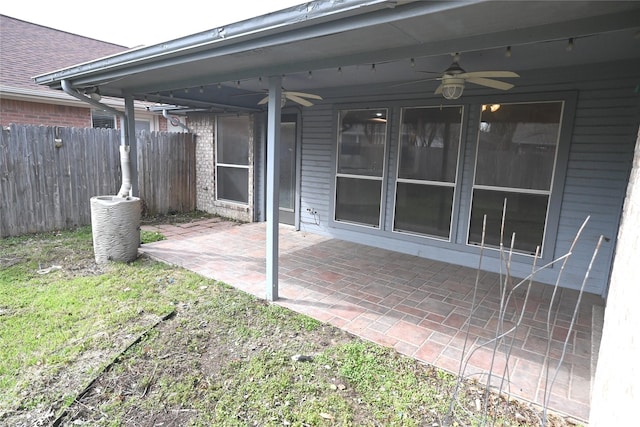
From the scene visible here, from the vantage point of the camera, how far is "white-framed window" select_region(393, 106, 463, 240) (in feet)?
15.5

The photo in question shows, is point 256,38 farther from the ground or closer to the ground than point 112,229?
farther from the ground

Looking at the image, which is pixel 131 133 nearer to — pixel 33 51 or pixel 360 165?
pixel 360 165

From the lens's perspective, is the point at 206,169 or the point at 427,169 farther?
the point at 206,169

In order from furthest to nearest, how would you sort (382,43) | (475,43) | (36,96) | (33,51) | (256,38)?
(33,51) < (36,96) < (256,38) < (382,43) < (475,43)

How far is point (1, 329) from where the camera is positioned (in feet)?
9.06

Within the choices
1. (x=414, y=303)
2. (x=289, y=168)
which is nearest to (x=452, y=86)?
(x=414, y=303)

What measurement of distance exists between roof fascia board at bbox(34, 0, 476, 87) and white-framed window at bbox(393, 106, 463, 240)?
9.41 ft

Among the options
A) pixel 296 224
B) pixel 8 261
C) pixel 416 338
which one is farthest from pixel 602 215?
pixel 8 261

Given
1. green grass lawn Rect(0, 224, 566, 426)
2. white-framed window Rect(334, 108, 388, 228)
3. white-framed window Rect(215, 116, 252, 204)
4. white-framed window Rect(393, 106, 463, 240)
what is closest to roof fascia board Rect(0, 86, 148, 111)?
white-framed window Rect(215, 116, 252, 204)

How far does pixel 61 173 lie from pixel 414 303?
568cm

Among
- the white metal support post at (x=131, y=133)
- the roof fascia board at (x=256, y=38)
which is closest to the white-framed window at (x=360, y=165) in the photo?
the roof fascia board at (x=256, y=38)

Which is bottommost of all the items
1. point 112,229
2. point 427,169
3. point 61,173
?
point 112,229

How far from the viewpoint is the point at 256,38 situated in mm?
2674

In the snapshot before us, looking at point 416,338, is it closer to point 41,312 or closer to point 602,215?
point 602,215
